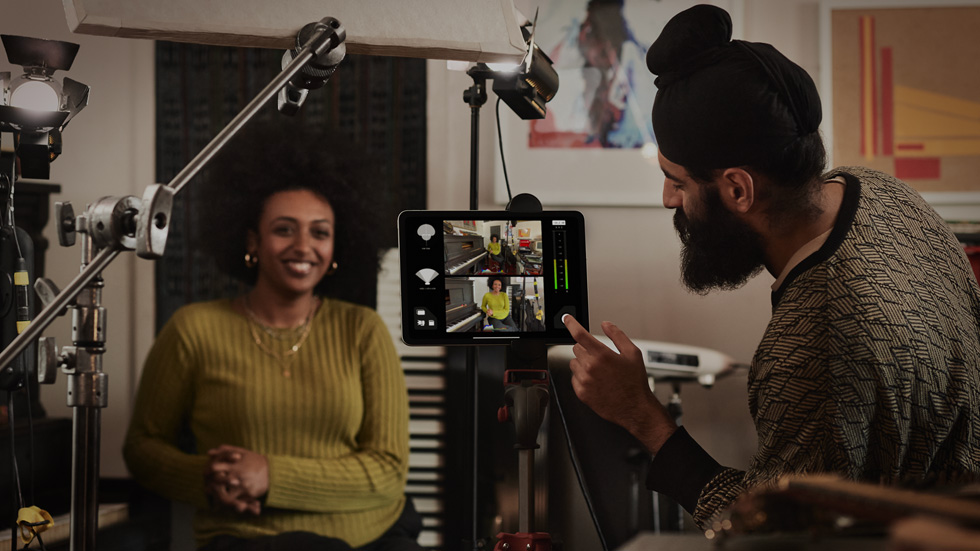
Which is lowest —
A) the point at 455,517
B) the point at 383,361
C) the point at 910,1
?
the point at 455,517

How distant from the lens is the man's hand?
1209mm

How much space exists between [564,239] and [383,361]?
0.95m

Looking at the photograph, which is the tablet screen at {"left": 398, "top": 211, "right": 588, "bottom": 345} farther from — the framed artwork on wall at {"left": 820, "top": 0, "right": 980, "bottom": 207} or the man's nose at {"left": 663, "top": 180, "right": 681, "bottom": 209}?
the framed artwork on wall at {"left": 820, "top": 0, "right": 980, "bottom": 207}

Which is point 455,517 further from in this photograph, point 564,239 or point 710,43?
point 710,43

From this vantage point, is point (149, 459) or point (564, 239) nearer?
point (564, 239)

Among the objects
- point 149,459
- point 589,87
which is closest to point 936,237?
point 589,87

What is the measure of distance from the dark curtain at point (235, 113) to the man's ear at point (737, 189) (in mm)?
959

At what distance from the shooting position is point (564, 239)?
116 centimetres

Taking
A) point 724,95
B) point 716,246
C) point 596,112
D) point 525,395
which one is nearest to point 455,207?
point 596,112

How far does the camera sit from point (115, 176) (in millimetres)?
2105

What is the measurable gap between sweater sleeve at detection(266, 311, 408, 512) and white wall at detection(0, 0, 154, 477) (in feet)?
1.87

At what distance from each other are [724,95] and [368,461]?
3.96 feet

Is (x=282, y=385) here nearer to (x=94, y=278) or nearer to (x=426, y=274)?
(x=426, y=274)

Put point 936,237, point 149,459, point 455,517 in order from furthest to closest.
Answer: point 455,517, point 149,459, point 936,237
